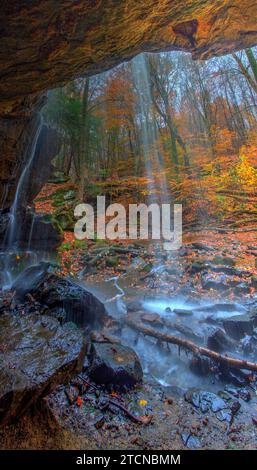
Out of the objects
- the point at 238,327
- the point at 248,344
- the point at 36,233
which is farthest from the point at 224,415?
the point at 36,233

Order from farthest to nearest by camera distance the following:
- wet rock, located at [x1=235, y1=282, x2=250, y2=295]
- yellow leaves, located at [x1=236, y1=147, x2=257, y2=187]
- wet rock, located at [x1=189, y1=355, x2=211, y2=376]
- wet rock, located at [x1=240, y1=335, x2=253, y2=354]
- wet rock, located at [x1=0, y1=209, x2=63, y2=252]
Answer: yellow leaves, located at [x1=236, y1=147, x2=257, y2=187], wet rock, located at [x1=0, y1=209, x2=63, y2=252], wet rock, located at [x1=235, y1=282, x2=250, y2=295], wet rock, located at [x1=240, y1=335, x2=253, y2=354], wet rock, located at [x1=189, y1=355, x2=211, y2=376]

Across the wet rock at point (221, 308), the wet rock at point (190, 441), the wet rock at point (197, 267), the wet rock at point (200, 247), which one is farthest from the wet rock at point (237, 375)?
the wet rock at point (200, 247)

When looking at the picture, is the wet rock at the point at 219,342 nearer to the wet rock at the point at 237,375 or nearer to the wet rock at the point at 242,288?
the wet rock at the point at 237,375

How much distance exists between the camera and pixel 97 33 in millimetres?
3074

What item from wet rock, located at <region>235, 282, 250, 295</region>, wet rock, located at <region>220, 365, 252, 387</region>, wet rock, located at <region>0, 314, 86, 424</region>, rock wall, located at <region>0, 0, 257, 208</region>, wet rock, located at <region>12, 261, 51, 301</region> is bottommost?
wet rock, located at <region>220, 365, 252, 387</region>

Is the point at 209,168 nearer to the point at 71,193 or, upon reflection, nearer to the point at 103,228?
the point at 103,228

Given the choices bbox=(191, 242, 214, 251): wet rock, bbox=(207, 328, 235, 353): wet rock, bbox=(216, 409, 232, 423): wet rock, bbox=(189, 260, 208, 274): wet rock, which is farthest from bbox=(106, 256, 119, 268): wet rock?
bbox=(216, 409, 232, 423): wet rock

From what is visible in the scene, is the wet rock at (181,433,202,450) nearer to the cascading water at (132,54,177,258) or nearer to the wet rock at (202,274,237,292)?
the wet rock at (202,274,237,292)

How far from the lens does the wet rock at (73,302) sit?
530cm

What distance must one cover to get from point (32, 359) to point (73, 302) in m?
2.10

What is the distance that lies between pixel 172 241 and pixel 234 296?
18.0ft

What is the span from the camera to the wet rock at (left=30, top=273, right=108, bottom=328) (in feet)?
17.4

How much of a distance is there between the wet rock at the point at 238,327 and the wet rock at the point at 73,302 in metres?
2.60

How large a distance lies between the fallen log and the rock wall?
480 cm
